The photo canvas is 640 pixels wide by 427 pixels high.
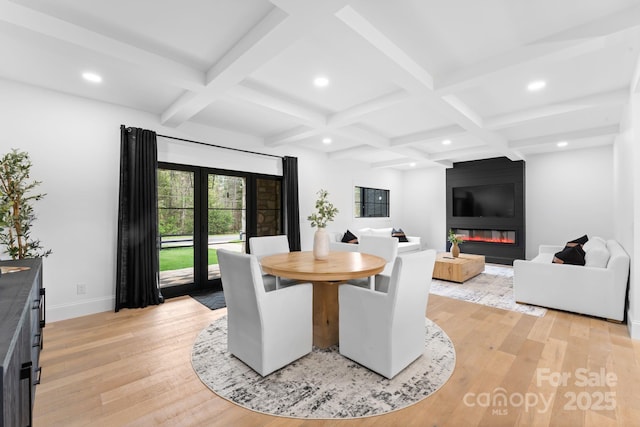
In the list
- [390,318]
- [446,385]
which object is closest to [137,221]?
[390,318]

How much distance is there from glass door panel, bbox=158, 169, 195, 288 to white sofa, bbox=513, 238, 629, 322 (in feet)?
15.3

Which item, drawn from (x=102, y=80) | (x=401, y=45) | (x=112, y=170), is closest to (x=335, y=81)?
(x=401, y=45)

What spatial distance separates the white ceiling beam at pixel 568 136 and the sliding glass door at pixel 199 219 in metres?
4.88

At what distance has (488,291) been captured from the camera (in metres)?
4.41

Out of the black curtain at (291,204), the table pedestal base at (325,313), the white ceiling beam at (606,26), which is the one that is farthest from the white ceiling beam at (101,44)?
the white ceiling beam at (606,26)

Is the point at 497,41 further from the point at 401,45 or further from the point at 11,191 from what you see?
the point at 11,191

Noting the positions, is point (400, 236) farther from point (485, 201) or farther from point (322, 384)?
point (322, 384)

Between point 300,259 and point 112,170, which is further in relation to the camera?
point 112,170

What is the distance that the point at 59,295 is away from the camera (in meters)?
3.29

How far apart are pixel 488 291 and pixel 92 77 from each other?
569 cm

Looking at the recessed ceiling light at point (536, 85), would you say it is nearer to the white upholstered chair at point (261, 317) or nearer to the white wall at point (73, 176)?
the white upholstered chair at point (261, 317)

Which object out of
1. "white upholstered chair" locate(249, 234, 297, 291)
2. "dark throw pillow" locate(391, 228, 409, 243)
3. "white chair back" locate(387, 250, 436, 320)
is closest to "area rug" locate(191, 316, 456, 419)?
"white chair back" locate(387, 250, 436, 320)

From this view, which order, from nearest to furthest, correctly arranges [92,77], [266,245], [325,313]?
[325,313]
[92,77]
[266,245]

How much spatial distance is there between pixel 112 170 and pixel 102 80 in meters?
1.11
